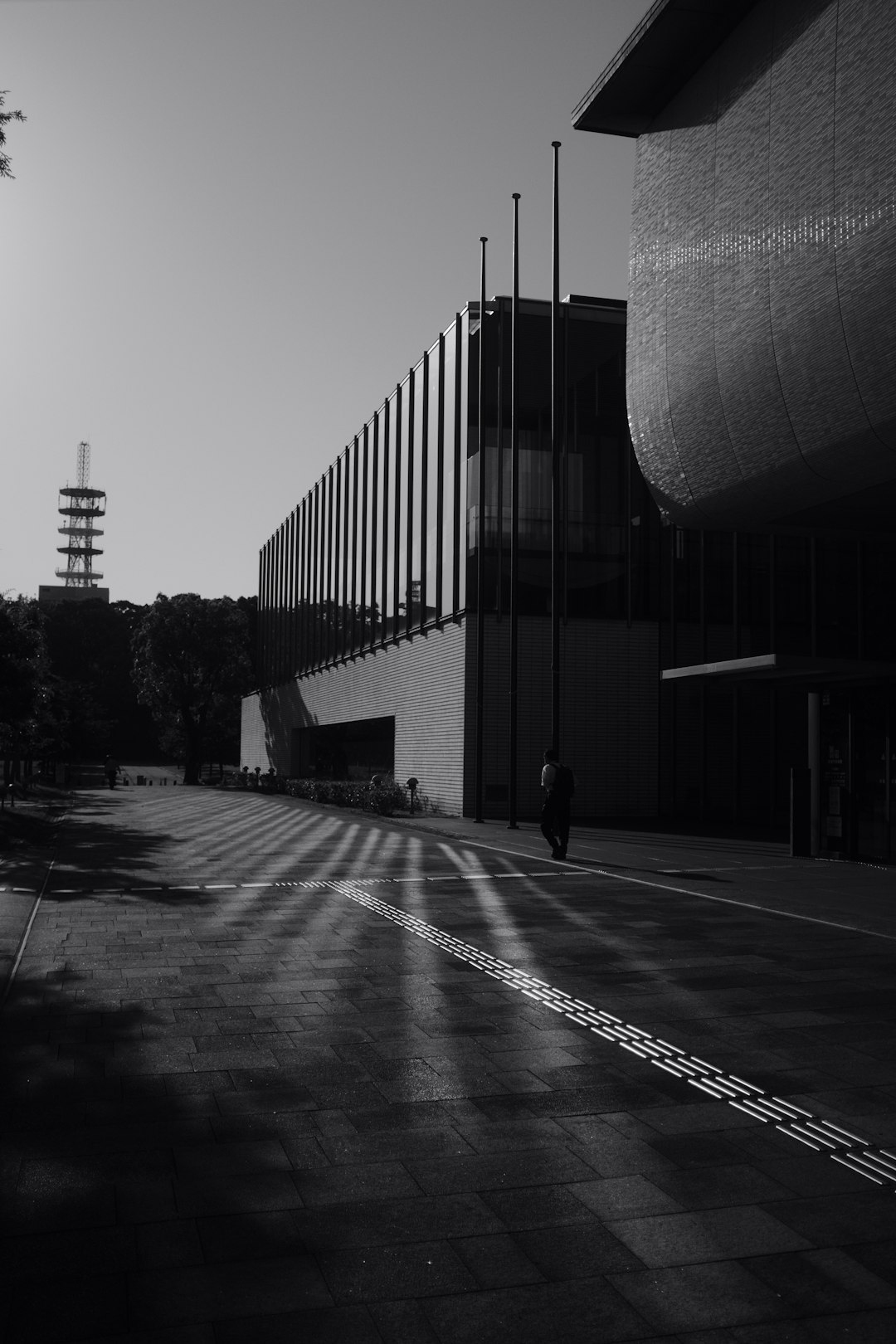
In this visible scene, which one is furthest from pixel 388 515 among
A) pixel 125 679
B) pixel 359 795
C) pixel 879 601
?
pixel 125 679

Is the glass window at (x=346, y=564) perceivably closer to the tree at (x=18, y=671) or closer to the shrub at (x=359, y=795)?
the shrub at (x=359, y=795)

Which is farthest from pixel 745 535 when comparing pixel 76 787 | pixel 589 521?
pixel 76 787

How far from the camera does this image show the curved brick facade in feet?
50.5

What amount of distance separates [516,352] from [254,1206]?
2482 cm

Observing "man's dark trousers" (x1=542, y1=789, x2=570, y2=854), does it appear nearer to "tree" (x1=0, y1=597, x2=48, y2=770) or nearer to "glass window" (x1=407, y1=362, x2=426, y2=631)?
"tree" (x1=0, y1=597, x2=48, y2=770)

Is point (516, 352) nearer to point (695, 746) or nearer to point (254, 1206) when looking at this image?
point (695, 746)

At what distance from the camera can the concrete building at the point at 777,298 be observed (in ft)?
51.0

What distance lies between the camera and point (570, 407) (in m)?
31.9

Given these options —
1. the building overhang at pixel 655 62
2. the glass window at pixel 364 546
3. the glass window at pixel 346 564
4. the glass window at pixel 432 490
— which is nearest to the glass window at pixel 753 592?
the glass window at pixel 432 490

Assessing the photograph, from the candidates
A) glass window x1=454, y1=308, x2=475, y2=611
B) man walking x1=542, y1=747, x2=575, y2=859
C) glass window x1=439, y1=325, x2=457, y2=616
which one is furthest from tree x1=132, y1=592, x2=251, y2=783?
man walking x1=542, y1=747, x2=575, y2=859

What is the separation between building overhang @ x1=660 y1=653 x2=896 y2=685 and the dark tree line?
15.0 meters

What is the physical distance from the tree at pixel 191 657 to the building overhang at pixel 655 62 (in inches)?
2099

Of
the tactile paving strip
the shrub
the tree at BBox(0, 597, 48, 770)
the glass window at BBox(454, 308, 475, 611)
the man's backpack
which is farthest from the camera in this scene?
the shrub

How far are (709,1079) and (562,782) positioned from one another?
1241 centimetres
